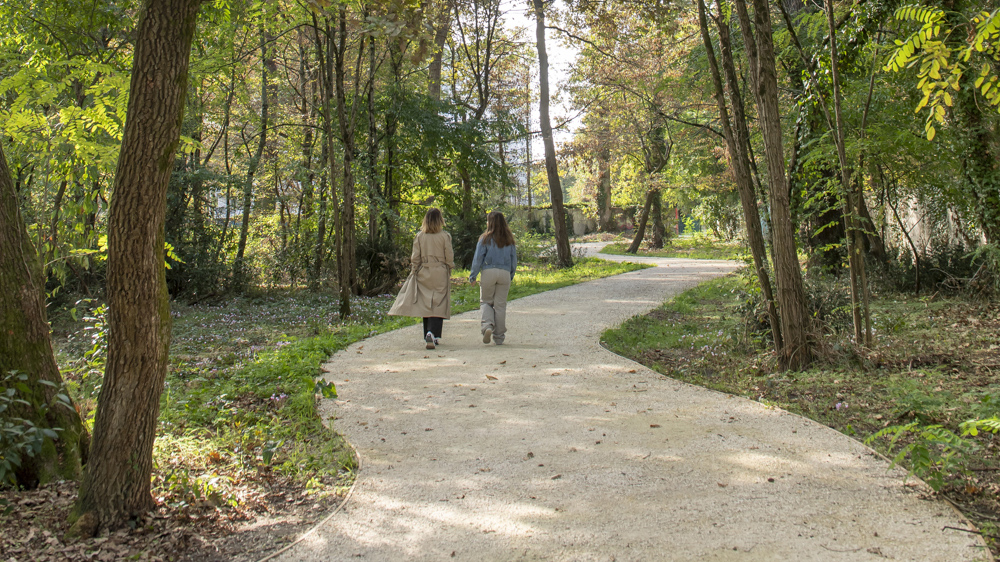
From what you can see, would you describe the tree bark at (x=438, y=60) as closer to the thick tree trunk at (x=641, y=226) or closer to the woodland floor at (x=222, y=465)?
the thick tree trunk at (x=641, y=226)

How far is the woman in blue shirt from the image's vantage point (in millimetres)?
8906

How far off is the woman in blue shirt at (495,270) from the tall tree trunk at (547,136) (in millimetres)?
11568

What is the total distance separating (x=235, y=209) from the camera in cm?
1536

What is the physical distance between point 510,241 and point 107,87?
4.84 meters

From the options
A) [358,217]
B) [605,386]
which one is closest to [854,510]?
[605,386]

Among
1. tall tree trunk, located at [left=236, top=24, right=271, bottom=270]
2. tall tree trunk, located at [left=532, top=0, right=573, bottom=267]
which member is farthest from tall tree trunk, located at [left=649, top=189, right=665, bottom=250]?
tall tree trunk, located at [left=236, top=24, right=271, bottom=270]

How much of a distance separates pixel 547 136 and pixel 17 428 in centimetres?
1833

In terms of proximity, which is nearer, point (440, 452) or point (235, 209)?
point (440, 452)

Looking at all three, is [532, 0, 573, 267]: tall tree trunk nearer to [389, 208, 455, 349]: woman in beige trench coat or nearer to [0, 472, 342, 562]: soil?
[389, 208, 455, 349]: woman in beige trench coat

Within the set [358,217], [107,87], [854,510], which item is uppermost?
[107,87]

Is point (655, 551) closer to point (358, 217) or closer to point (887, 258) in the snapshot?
point (887, 258)

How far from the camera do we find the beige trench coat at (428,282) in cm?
886

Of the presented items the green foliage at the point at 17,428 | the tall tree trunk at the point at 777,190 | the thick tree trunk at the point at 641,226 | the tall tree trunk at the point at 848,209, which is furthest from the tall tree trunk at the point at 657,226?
the green foliage at the point at 17,428

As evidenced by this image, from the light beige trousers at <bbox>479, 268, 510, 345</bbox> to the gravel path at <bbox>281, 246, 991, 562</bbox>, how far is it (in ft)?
5.59
